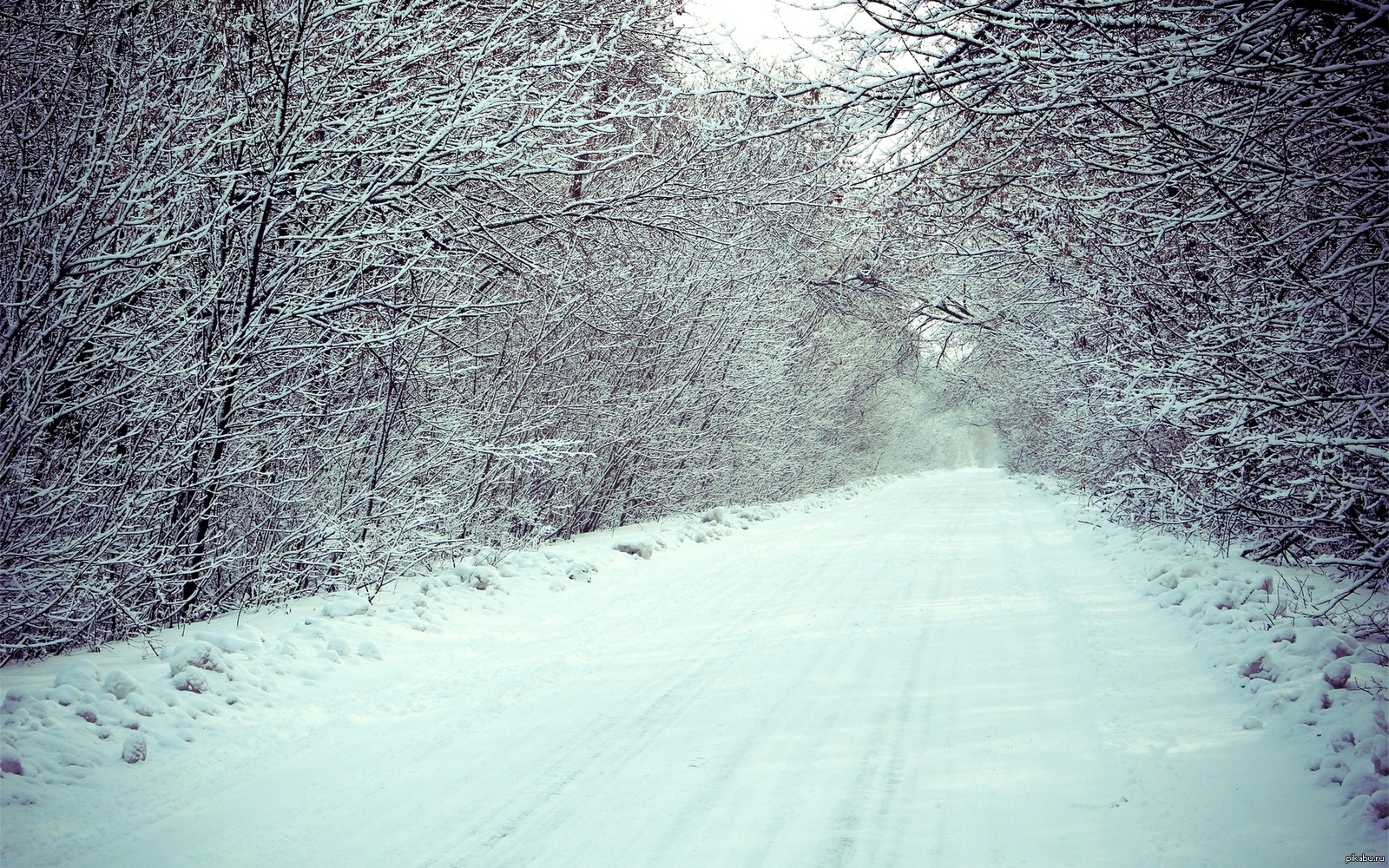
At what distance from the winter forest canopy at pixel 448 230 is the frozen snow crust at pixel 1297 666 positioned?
0.48 metres

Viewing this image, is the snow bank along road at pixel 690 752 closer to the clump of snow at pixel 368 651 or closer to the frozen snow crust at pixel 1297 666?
the clump of snow at pixel 368 651

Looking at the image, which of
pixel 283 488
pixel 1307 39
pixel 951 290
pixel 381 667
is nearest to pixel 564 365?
pixel 283 488

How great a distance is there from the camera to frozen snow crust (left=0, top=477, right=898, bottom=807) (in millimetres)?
3309

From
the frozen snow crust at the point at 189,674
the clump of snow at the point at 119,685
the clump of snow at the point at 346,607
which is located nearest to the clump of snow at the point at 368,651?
the frozen snow crust at the point at 189,674

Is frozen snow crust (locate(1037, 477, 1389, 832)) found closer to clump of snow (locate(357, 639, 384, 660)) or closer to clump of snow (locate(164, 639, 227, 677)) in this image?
clump of snow (locate(357, 639, 384, 660))

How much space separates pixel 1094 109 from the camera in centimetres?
441

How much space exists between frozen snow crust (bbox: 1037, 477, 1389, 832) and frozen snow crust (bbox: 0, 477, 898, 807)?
17.4 ft

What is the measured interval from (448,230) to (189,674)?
401cm

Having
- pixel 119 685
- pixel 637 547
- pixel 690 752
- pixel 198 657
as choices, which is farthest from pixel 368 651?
pixel 637 547

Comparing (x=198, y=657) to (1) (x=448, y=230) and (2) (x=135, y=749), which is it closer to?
(2) (x=135, y=749)

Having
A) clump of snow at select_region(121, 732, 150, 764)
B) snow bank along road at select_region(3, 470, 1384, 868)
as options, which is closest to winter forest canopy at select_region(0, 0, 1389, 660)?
snow bank along road at select_region(3, 470, 1384, 868)

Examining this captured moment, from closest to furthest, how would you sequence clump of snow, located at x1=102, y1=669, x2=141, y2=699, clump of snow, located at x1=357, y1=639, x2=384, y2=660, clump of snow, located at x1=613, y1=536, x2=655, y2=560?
clump of snow, located at x1=102, y1=669, x2=141, y2=699 → clump of snow, located at x1=357, y1=639, x2=384, y2=660 → clump of snow, located at x1=613, y1=536, x2=655, y2=560

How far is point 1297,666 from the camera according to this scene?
14.7ft

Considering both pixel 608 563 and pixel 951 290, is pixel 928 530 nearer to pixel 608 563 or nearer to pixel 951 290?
pixel 951 290
